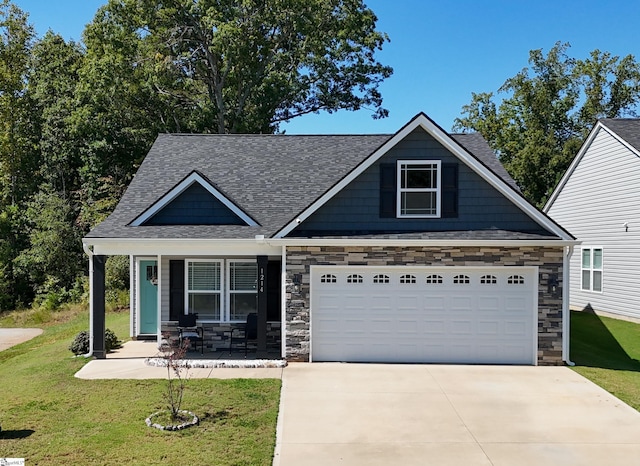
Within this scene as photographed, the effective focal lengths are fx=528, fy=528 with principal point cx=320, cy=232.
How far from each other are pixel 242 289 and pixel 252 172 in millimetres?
3894

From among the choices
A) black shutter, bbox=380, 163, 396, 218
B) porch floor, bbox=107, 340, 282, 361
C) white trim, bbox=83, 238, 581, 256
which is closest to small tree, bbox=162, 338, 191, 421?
porch floor, bbox=107, 340, 282, 361

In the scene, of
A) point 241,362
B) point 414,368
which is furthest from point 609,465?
point 241,362

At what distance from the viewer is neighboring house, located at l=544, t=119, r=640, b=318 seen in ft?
57.5

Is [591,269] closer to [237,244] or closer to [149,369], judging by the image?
[237,244]

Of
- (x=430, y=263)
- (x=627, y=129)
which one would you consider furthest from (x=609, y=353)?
(x=627, y=129)

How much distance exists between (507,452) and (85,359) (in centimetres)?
975

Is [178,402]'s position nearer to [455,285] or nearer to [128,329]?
[455,285]

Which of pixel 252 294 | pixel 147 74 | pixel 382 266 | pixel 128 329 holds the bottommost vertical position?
pixel 128 329

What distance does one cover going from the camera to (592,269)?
65.0 feet

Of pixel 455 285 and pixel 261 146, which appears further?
pixel 261 146

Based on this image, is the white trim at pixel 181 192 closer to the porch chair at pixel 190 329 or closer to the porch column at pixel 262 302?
the porch column at pixel 262 302

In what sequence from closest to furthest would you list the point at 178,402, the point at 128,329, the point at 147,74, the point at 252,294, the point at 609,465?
the point at 609,465, the point at 178,402, the point at 252,294, the point at 128,329, the point at 147,74

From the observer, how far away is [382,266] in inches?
493

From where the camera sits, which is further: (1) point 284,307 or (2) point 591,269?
(2) point 591,269
